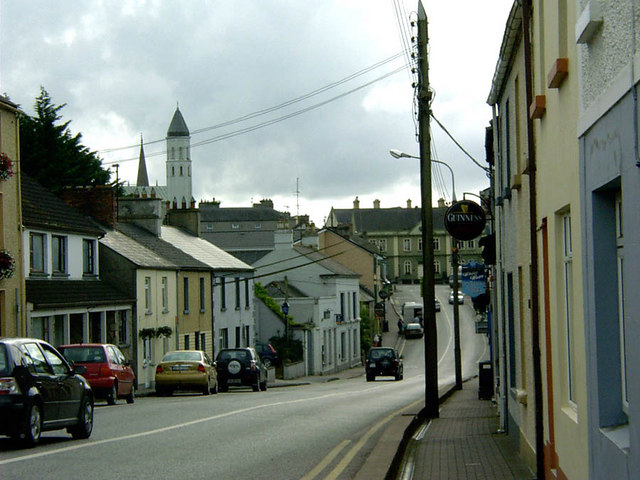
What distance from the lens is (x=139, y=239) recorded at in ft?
153

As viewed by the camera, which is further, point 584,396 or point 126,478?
point 126,478

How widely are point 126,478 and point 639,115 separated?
8.15m

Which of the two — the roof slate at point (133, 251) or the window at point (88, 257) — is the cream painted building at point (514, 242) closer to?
the window at point (88, 257)

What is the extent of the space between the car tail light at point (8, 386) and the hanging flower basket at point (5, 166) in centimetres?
1751

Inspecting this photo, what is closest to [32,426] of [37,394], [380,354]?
[37,394]

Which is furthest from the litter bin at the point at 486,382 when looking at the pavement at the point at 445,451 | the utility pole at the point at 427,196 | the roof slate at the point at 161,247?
the roof slate at the point at 161,247

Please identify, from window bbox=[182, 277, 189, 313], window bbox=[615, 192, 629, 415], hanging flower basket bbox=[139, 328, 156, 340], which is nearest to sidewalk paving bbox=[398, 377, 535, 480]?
window bbox=[615, 192, 629, 415]

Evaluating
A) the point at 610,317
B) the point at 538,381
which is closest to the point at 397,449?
the point at 538,381

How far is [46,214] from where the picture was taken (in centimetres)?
3588

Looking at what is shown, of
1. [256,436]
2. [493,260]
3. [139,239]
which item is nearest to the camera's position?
[256,436]

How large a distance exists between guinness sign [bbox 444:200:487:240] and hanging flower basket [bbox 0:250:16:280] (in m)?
15.6

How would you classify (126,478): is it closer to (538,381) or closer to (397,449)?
(397,449)

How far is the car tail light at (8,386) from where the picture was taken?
13.5 m

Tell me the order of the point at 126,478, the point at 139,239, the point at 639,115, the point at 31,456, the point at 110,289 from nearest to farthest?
the point at 639,115, the point at 126,478, the point at 31,456, the point at 110,289, the point at 139,239
